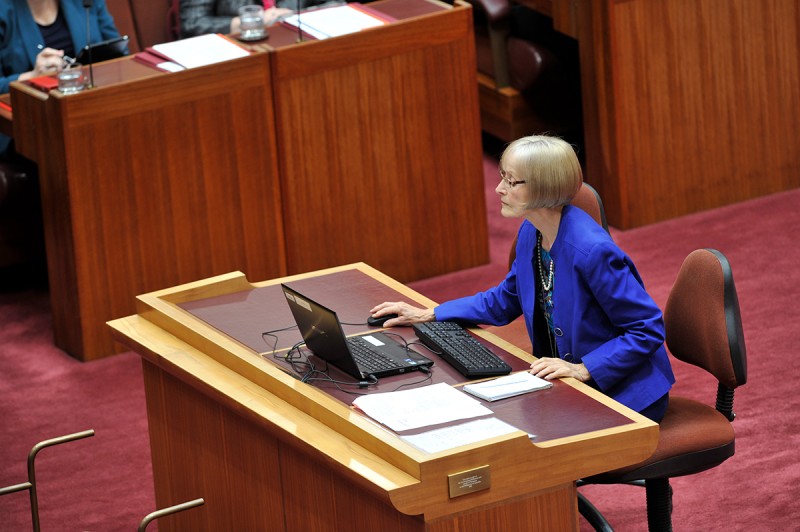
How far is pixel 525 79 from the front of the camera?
22.4ft

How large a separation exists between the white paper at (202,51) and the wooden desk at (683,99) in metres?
1.46

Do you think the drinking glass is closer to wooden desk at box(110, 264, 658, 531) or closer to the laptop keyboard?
wooden desk at box(110, 264, 658, 531)

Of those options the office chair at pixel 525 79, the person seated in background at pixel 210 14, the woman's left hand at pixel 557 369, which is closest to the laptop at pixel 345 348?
the woman's left hand at pixel 557 369

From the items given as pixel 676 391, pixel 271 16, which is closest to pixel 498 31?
pixel 271 16

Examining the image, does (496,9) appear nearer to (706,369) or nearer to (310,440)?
(706,369)

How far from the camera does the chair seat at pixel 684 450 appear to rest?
11.5 feet

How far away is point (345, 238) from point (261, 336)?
6.80 ft

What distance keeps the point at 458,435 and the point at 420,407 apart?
7.6 inches

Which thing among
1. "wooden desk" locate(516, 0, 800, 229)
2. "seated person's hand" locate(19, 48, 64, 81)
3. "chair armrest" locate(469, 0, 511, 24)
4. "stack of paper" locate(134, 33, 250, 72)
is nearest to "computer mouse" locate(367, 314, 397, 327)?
"stack of paper" locate(134, 33, 250, 72)

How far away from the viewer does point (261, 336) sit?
3871 mm

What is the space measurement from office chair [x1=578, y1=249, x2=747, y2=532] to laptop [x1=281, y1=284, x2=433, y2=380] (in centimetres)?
51

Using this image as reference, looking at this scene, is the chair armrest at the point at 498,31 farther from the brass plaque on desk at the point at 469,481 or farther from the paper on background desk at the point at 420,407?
the brass plaque on desk at the point at 469,481

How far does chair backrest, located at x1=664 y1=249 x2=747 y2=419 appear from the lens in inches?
142

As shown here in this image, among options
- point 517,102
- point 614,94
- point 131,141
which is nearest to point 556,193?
point 131,141
